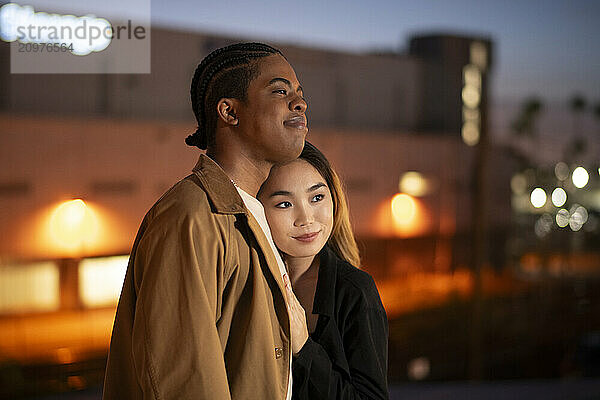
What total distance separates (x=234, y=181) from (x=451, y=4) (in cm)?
302

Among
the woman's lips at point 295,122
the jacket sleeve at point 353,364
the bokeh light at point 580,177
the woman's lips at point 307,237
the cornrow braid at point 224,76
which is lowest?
the jacket sleeve at point 353,364

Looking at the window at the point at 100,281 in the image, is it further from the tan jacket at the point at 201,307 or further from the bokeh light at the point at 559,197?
the bokeh light at the point at 559,197

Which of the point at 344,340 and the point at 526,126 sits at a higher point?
the point at 526,126

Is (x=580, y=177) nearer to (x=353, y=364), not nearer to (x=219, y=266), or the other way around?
(x=353, y=364)

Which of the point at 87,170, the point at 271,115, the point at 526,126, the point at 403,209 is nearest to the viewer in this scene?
the point at 271,115

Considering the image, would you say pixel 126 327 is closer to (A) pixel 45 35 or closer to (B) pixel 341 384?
(B) pixel 341 384

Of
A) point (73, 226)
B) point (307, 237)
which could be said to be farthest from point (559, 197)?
point (307, 237)

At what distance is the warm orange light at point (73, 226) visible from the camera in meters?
3.34

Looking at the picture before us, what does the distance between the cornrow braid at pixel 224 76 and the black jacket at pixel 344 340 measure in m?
0.43

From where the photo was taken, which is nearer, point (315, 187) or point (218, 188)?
point (218, 188)

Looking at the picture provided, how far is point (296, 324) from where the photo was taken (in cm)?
137

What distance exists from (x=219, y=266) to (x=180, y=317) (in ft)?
0.38

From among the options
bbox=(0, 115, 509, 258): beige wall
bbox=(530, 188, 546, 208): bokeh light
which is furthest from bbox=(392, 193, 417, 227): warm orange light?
bbox=(530, 188, 546, 208): bokeh light

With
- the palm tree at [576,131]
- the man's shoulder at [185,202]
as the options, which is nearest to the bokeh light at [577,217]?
the palm tree at [576,131]
